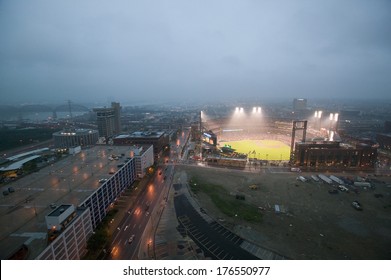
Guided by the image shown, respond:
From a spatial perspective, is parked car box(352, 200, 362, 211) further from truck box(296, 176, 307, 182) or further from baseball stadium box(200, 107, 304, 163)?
baseball stadium box(200, 107, 304, 163)

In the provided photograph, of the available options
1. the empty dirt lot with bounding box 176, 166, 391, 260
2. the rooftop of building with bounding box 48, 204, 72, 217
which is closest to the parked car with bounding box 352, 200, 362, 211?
the empty dirt lot with bounding box 176, 166, 391, 260

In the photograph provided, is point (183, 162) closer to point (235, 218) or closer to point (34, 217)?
point (235, 218)

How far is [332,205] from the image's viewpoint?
3145 cm

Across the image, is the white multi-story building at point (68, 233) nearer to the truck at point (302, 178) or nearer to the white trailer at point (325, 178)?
the truck at point (302, 178)

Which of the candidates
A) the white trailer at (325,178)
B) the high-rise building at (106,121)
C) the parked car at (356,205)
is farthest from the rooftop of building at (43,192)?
the high-rise building at (106,121)

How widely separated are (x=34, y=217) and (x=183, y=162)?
3690cm

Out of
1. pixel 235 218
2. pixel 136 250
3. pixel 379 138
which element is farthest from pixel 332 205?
pixel 379 138

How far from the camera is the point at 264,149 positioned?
70375mm

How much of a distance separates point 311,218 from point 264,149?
144ft

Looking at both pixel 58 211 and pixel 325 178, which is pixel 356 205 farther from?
pixel 58 211

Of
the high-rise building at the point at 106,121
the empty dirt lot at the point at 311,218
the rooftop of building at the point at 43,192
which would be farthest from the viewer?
the high-rise building at the point at 106,121

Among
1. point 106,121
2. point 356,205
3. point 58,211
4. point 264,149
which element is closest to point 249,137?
point 264,149

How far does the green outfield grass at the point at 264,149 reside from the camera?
6159cm

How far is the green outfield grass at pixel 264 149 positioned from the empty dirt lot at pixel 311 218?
63.4 feet
